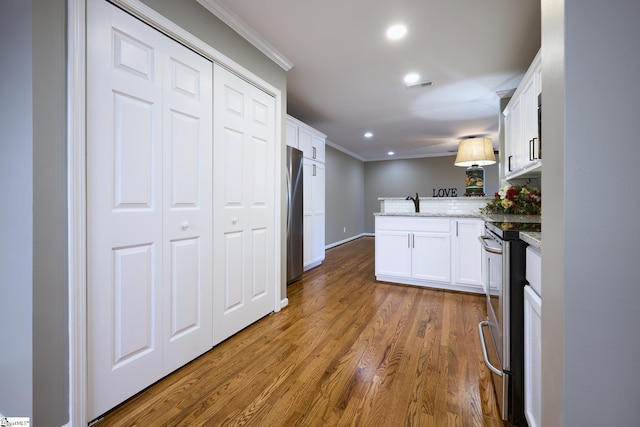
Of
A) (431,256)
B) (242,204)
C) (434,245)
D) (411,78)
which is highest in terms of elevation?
(411,78)

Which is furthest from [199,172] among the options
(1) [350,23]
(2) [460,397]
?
(2) [460,397]

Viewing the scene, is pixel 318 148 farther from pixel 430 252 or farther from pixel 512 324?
pixel 512 324

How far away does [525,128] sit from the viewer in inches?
102

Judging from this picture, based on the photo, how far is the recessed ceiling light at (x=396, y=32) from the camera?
2.27 meters

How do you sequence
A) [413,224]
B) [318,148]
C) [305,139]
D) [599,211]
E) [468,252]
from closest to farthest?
1. [599,211]
2. [468,252]
3. [413,224]
4. [305,139]
5. [318,148]

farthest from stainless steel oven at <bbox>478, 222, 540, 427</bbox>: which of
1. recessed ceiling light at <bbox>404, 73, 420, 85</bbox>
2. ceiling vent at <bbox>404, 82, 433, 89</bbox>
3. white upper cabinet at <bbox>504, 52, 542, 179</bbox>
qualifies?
ceiling vent at <bbox>404, 82, 433, 89</bbox>

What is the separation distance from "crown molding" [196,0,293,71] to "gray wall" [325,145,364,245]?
386cm

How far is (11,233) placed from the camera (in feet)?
4.00

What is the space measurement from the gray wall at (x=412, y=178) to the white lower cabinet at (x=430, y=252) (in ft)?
17.2

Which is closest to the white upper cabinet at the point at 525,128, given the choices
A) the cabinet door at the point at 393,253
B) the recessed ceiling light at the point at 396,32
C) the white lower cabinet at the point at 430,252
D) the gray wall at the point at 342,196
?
the white lower cabinet at the point at 430,252

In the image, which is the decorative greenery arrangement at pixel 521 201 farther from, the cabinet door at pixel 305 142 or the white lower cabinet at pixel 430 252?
the cabinet door at pixel 305 142

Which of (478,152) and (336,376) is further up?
(478,152)

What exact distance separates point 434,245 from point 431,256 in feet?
0.46

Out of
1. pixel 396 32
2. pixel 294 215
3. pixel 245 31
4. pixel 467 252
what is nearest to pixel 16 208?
pixel 245 31
